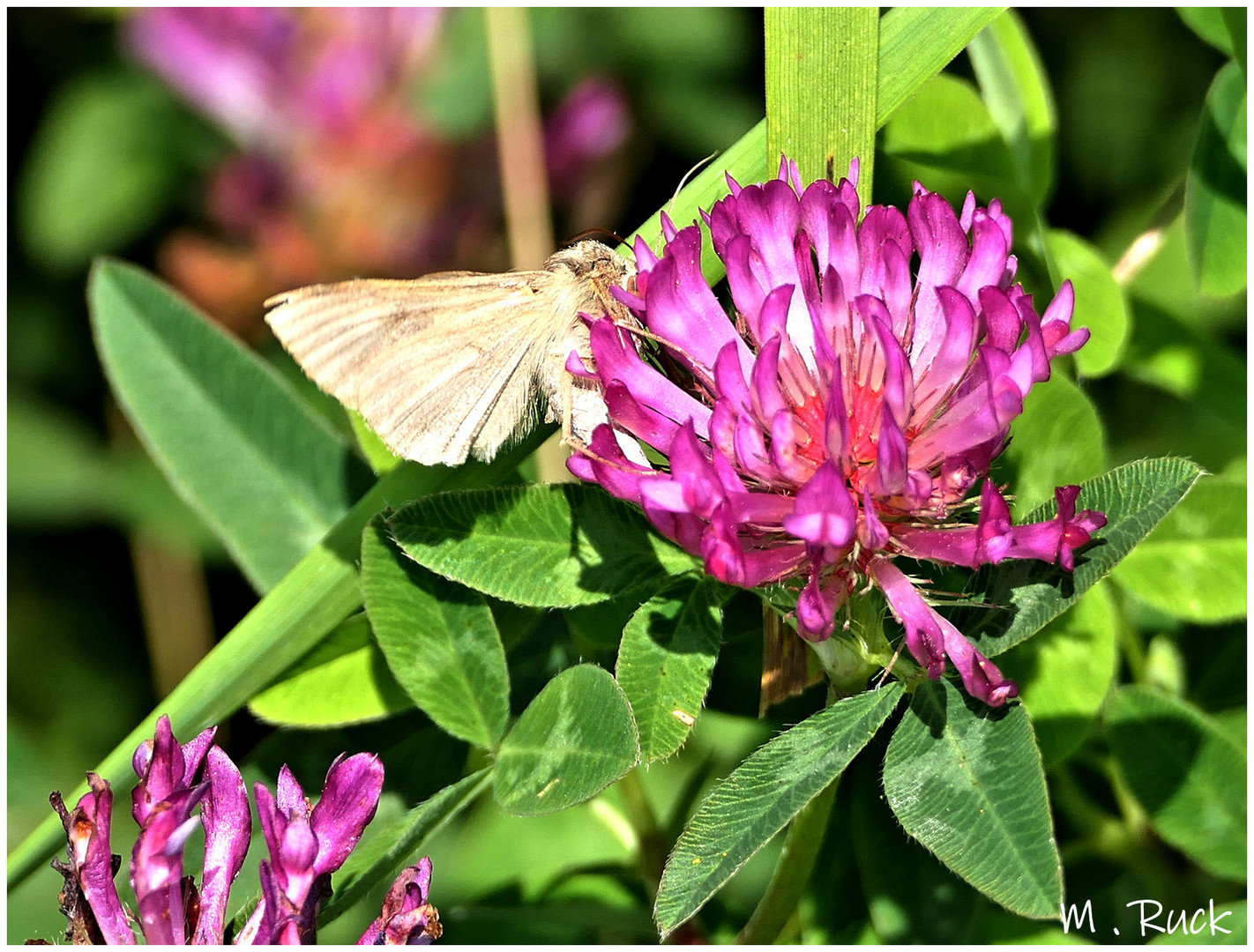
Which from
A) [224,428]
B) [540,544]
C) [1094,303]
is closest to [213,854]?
[540,544]

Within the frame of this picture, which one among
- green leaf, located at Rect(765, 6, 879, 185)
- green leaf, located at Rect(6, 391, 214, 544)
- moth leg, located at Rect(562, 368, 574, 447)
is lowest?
green leaf, located at Rect(6, 391, 214, 544)

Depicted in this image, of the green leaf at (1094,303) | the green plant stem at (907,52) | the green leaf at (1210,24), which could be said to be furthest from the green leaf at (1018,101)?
the green plant stem at (907,52)

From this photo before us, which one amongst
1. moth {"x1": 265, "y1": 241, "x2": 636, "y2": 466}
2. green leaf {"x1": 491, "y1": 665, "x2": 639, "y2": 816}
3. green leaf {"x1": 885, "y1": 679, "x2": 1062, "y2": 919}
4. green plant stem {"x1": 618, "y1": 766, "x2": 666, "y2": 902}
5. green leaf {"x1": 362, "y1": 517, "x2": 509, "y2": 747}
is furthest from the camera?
green plant stem {"x1": 618, "y1": 766, "x2": 666, "y2": 902}

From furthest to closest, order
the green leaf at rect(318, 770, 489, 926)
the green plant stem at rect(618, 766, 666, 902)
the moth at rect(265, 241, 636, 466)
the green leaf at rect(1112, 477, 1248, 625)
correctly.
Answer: the green plant stem at rect(618, 766, 666, 902) → the green leaf at rect(1112, 477, 1248, 625) → the moth at rect(265, 241, 636, 466) → the green leaf at rect(318, 770, 489, 926)

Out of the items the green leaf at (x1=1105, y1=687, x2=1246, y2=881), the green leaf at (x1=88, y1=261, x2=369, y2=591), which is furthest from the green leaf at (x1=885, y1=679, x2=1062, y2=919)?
the green leaf at (x1=88, y1=261, x2=369, y2=591)

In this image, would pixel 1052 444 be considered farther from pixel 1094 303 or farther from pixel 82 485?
pixel 82 485

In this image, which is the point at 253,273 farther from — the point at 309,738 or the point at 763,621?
the point at 763,621

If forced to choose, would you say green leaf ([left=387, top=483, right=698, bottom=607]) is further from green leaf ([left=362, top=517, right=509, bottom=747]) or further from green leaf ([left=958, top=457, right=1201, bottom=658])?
green leaf ([left=958, top=457, right=1201, bottom=658])

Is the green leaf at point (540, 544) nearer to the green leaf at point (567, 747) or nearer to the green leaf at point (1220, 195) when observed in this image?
the green leaf at point (567, 747)
